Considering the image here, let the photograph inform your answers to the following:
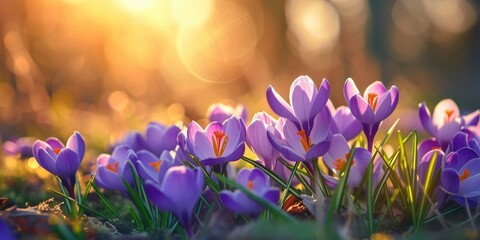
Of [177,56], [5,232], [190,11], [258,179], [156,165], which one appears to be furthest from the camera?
[190,11]

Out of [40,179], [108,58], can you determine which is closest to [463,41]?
[108,58]

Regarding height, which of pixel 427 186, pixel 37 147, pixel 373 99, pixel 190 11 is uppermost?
pixel 190 11

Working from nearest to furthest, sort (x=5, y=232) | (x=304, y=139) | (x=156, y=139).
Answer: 1. (x=5, y=232)
2. (x=304, y=139)
3. (x=156, y=139)

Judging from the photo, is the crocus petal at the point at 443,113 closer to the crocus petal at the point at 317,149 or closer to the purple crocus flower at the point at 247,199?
the crocus petal at the point at 317,149

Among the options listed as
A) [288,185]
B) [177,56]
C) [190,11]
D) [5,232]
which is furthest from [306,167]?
[190,11]

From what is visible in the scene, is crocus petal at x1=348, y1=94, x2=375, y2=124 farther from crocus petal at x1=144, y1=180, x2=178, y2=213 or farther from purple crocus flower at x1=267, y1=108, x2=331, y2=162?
crocus petal at x1=144, y1=180, x2=178, y2=213

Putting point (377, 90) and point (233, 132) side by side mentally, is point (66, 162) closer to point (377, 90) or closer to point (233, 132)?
point (233, 132)

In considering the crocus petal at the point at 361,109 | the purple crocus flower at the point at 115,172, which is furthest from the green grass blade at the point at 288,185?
the purple crocus flower at the point at 115,172

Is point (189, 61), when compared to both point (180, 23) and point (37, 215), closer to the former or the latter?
point (180, 23)
